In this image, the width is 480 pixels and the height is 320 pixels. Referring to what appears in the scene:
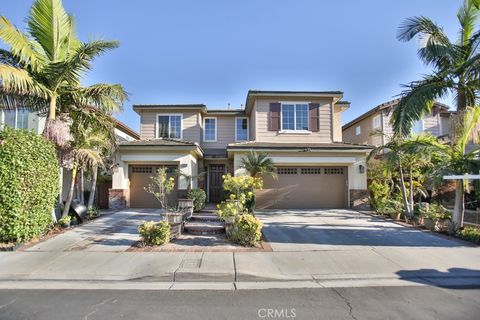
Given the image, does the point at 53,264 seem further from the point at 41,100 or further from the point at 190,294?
the point at 41,100

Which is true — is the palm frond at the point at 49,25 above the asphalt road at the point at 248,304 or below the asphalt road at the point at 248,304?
above

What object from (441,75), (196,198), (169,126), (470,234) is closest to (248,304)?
(470,234)

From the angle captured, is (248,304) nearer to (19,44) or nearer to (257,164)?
(257,164)

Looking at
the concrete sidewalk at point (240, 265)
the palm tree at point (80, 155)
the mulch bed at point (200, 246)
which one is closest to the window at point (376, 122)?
the concrete sidewalk at point (240, 265)

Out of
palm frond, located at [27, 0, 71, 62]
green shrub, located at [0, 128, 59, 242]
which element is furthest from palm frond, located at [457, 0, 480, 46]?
green shrub, located at [0, 128, 59, 242]

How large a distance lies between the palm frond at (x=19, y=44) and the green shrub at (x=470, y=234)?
14.0m

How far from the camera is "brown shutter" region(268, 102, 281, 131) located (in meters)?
15.5

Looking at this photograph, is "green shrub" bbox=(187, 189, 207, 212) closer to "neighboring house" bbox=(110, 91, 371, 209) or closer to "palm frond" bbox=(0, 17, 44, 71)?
"neighboring house" bbox=(110, 91, 371, 209)

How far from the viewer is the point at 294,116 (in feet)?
51.5

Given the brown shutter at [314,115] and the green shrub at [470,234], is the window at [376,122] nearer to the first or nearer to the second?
the brown shutter at [314,115]

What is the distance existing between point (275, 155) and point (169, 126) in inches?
292

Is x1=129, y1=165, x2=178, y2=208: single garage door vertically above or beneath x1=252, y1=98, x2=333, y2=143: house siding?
beneath

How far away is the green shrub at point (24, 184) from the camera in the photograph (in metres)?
6.88

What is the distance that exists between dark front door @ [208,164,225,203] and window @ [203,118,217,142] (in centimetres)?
205
